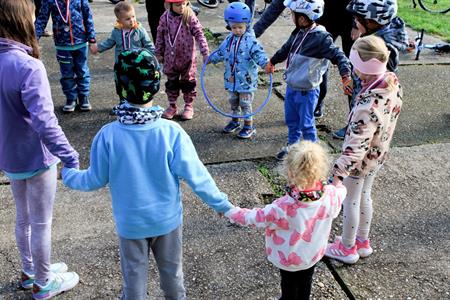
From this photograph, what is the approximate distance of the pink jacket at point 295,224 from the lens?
8.70 ft

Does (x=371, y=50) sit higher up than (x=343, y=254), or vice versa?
(x=371, y=50)

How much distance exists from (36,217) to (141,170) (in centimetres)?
97

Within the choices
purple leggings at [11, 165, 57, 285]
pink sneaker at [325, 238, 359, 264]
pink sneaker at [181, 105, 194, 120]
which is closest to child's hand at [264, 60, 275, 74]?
pink sneaker at [181, 105, 194, 120]

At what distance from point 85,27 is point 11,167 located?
120 inches

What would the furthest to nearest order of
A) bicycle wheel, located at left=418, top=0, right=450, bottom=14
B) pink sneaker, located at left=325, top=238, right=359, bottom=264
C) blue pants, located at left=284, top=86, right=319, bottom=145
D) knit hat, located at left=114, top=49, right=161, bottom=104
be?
1. bicycle wheel, located at left=418, top=0, right=450, bottom=14
2. blue pants, located at left=284, top=86, right=319, bottom=145
3. pink sneaker, located at left=325, top=238, right=359, bottom=264
4. knit hat, located at left=114, top=49, right=161, bottom=104

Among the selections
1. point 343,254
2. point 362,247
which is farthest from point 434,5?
point 343,254

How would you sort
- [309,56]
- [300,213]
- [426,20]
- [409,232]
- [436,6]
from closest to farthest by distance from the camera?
[300,213]
[409,232]
[309,56]
[426,20]
[436,6]

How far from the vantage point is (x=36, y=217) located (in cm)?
309

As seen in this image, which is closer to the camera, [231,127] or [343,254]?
[343,254]

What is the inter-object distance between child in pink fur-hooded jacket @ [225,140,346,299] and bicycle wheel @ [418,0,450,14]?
391 inches

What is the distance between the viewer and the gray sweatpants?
2707 millimetres

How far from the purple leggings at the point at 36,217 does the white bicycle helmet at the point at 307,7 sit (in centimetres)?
242

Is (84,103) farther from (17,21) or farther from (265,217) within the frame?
(265,217)

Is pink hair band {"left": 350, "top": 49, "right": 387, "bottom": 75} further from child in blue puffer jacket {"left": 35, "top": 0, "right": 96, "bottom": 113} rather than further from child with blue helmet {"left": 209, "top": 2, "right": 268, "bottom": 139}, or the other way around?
child in blue puffer jacket {"left": 35, "top": 0, "right": 96, "bottom": 113}
